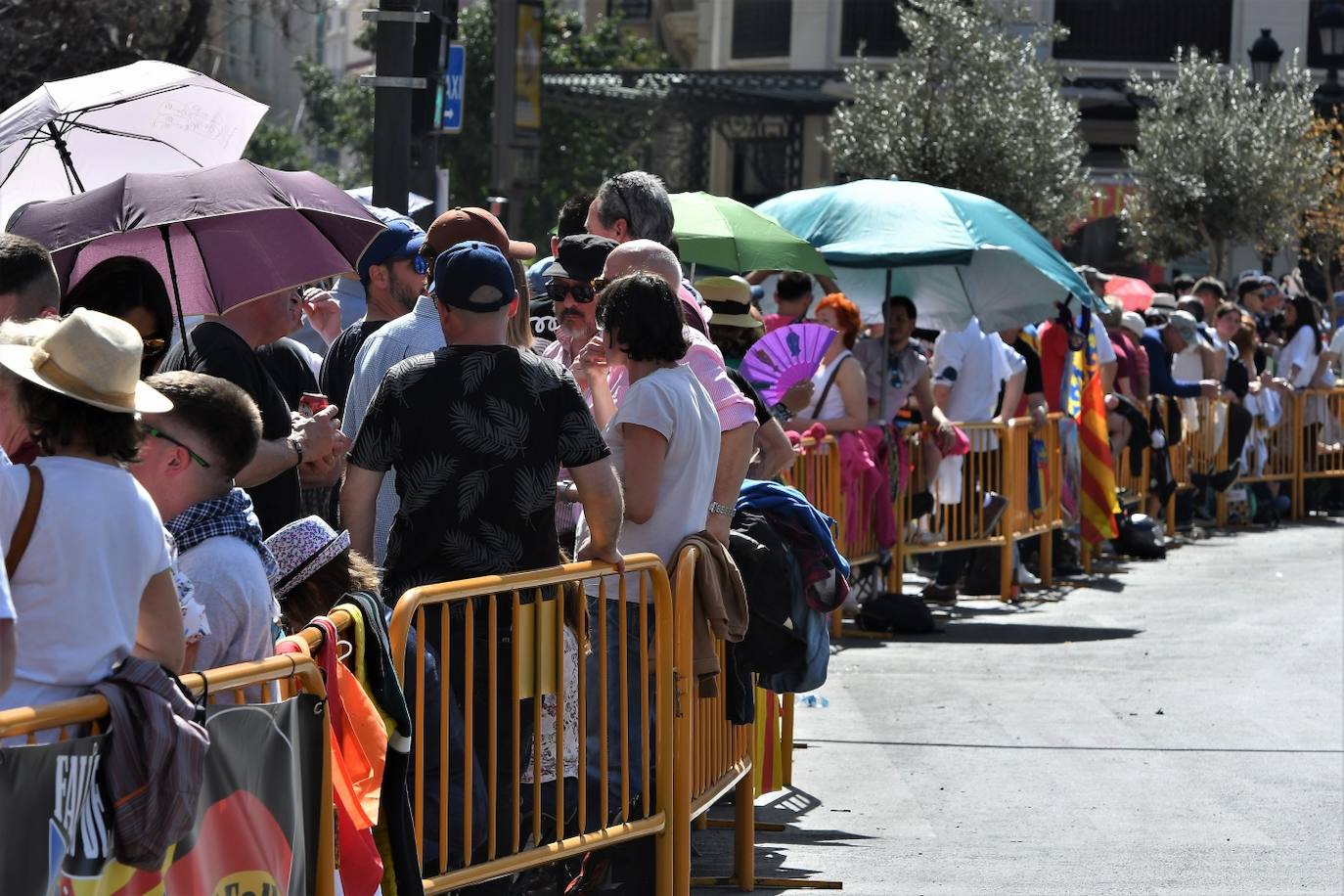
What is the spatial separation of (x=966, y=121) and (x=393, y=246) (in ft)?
67.6

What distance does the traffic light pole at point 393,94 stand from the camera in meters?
9.23

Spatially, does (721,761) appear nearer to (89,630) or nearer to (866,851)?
(866,851)

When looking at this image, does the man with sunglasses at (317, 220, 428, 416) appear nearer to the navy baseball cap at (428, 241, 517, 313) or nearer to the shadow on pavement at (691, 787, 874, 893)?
the navy baseball cap at (428, 241, 517, 313)

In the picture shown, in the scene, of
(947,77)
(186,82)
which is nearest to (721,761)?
(186,82)

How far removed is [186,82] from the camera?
7562mm

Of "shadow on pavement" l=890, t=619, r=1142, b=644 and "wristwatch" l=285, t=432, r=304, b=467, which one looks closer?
"wristwatch" l=285, t=432, r=304, b=467

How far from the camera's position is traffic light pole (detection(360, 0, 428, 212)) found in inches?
364

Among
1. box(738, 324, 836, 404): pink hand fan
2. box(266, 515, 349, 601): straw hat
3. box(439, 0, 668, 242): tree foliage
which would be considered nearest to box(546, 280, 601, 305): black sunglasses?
box(266, 515, 349, 601): straw hat

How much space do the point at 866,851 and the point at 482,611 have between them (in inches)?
97.7

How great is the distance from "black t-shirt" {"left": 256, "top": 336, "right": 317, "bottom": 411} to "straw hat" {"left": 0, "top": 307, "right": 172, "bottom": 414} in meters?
2.83

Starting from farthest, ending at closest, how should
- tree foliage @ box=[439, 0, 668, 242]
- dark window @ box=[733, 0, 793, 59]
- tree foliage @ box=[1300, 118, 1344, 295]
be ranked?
dark window @ box=[733, 0, 793, 59], tree foliage @ box=[439, 0, 668, 242], tree foliage @ box=[1300, 118, 1344, 295]

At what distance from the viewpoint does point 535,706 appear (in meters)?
5.32

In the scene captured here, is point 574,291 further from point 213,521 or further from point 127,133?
point 213,521

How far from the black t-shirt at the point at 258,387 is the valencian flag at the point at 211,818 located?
5.07 feet
